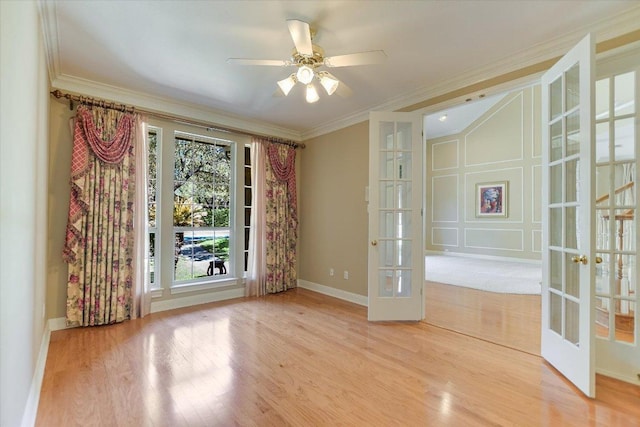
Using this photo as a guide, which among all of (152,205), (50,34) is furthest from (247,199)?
(50,34)

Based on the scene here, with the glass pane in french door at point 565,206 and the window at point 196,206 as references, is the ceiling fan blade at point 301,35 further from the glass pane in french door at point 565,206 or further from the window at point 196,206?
the window at point 196,206

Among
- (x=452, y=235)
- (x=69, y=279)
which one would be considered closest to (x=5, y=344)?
(x=69, y=279)

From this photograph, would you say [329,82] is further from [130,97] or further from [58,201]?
[58,201]

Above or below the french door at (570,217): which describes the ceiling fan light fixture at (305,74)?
above

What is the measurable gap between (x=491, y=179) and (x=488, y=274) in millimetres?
3250

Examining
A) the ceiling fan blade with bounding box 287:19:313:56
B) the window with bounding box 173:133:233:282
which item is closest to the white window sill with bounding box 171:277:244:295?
the window with bounding box 173:133:233:282

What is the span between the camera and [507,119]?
25.1 ft

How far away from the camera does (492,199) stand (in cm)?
790

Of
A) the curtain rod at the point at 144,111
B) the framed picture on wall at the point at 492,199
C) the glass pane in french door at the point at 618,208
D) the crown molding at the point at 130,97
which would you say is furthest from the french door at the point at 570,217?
the framed picture on wall at the point at 492,199

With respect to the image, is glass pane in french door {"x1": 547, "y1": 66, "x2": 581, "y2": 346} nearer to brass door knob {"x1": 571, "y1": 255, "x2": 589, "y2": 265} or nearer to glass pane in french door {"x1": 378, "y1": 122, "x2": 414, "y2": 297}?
brass door knob {"x1": 571, "y1": 255, "x2": 589, "y2": 265}

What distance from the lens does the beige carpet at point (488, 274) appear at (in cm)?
488

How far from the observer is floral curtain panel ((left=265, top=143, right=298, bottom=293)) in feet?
15.2

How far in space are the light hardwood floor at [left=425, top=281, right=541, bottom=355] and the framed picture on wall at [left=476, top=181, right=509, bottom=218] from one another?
395 cm

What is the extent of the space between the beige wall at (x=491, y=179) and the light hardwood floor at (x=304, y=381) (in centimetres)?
577
